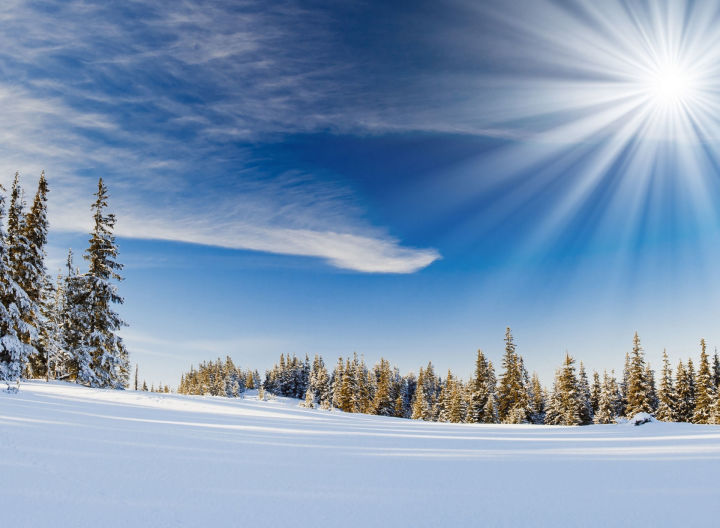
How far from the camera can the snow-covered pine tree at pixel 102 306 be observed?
27766 millimetres

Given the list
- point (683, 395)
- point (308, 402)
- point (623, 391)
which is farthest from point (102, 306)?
point (623, 391)

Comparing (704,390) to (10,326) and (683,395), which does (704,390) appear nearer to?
(683,395)

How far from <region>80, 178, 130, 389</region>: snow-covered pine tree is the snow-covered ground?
17.5 metres

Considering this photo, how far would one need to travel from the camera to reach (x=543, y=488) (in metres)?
6.95

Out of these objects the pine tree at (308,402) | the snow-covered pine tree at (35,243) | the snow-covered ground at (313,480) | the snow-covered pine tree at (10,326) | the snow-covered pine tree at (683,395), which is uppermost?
the snow-covered pine tree at (35,243)

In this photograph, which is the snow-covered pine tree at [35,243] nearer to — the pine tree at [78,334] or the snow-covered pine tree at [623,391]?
the pine tree at [78,334]

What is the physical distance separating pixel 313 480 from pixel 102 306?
2711 cm

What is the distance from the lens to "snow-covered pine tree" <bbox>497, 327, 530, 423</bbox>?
45.2 meters

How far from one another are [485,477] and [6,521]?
703 cm

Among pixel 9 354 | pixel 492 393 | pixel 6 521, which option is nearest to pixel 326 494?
pixel 6 521

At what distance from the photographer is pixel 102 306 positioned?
92.5 ft

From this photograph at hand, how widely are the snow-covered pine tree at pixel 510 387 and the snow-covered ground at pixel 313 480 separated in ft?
116

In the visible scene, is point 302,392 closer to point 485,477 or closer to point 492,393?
point 492,393

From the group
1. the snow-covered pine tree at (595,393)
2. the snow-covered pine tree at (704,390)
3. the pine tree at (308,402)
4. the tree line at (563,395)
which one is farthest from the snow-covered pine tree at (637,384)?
the pine tree at (308,402)
